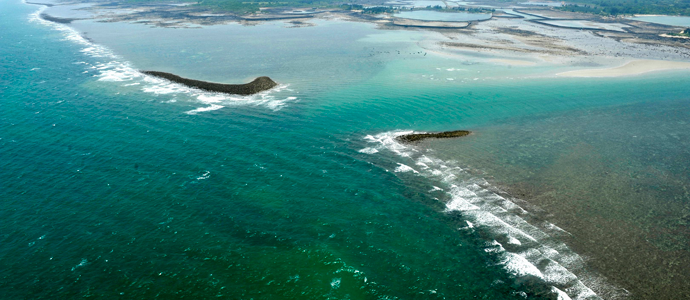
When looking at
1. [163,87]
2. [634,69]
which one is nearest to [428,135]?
[163,87]

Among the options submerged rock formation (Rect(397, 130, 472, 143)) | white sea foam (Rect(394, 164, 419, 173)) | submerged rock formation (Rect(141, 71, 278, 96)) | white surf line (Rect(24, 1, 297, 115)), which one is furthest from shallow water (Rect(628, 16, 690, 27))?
white surf line (Rect(24, 1, 297, 115))

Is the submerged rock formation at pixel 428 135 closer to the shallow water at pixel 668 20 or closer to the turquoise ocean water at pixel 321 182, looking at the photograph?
the turquoise ocean water at pixel 321 182

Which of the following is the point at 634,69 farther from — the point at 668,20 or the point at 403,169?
the point at 668,20


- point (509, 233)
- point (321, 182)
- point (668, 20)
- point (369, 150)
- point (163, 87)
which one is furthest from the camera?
point (668, 20)

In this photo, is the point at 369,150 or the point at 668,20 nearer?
the point at 369,150

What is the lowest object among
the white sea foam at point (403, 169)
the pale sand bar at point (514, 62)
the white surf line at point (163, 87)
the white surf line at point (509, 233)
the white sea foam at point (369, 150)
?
the white surf line at point (509, 233)

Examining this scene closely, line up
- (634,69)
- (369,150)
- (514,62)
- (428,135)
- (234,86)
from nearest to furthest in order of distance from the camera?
(369,150)
(428,135)
(234,86)
(634,69)
(514,62)

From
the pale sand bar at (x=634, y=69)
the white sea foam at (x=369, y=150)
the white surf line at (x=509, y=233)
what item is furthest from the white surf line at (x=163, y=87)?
the pale sand bar at (x=634, y=69)
